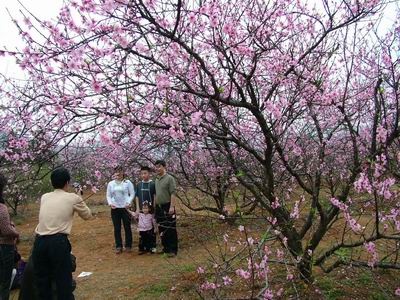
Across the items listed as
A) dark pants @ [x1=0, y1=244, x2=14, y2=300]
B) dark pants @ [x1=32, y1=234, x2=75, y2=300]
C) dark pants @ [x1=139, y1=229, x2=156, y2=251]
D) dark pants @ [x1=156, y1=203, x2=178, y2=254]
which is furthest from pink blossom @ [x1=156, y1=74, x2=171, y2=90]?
dark pants @ [x1=139, y1=229, x2=156, y2=251]

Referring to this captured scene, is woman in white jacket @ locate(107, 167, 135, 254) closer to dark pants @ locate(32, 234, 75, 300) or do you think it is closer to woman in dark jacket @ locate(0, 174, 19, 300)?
woman in dark jacket @ locate(0, 174, 19, 300)

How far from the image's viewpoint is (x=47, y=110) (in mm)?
3932

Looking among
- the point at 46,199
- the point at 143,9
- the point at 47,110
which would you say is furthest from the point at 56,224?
the point at 143,9

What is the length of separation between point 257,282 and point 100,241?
5141 mm

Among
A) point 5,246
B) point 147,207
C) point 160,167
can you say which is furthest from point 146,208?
point 5,246

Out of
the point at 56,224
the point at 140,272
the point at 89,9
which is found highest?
the point at 89,9

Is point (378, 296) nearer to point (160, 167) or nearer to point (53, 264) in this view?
point (53, 264)

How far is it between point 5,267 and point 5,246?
0.79ft

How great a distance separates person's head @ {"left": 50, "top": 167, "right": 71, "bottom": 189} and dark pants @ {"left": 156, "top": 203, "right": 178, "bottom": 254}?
279cm

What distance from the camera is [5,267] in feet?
14.9

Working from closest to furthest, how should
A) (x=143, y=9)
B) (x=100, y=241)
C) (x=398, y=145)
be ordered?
(x=143, y=9) → (x=398, y=145) → (x=100, y=241)

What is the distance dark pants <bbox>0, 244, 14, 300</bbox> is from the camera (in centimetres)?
450

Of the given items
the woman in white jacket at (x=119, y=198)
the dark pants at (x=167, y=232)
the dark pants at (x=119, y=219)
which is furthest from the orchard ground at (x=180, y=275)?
the woman in white jacket at (x=119, y=198)

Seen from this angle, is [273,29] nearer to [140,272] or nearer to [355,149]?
[355,149]
